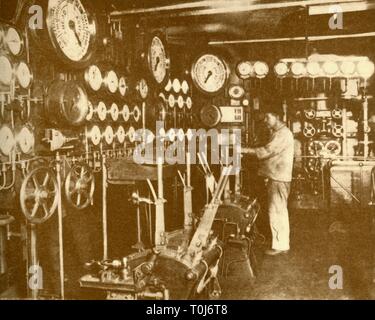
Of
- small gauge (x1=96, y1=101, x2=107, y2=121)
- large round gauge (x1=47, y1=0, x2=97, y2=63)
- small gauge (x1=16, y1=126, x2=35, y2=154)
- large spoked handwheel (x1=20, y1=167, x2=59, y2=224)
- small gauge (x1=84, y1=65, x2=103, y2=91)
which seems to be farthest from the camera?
small gauge (x1=96, y1=101, x2=107, y2=121)

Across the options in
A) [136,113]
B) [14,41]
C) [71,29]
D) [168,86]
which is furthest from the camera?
[168,86]

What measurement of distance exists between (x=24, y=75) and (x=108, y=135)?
5.79 ft

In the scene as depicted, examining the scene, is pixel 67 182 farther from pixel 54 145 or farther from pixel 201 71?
pixel 201 71

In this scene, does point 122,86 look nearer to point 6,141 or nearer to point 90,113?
point 90,113

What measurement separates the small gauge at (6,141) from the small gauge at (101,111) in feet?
5.33

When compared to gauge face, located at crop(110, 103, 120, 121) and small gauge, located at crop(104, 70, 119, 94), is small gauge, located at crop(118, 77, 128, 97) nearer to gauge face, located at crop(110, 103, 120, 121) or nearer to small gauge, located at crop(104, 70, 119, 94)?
small gauge, located at crop(104, 70, 119, 94)

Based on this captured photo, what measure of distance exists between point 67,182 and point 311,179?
6594 mm

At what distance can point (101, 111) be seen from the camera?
5.79m

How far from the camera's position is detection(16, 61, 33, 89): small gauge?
426 centimetres

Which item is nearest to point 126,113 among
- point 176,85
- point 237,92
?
point 176,85

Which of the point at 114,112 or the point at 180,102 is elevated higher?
the point at 180,102

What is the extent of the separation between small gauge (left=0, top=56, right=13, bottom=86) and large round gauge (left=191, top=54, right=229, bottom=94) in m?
5.10

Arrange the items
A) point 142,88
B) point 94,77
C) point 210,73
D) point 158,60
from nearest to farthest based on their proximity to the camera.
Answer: point 94,77 < point 142,88 < point 158,60 < point 210,73

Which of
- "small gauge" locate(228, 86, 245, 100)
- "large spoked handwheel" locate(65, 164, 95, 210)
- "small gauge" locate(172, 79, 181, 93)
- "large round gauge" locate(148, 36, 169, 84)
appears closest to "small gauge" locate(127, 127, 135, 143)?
"large round gauge" locate(148, 36, 169, 84)
